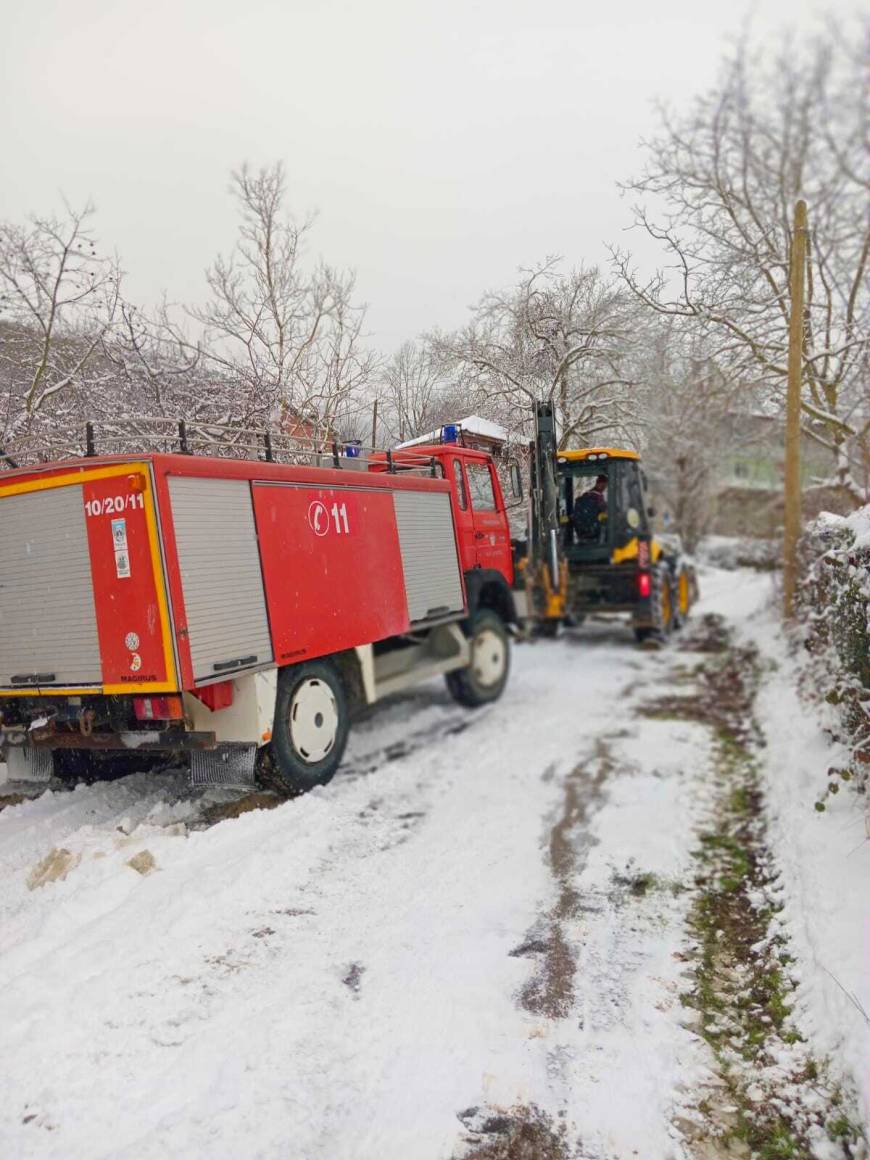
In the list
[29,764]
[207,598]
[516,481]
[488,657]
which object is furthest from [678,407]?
[29,764]

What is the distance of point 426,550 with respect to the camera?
24.5 ft

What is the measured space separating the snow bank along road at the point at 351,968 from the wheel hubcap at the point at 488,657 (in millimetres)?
2586

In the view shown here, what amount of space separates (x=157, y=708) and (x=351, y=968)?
2.39m

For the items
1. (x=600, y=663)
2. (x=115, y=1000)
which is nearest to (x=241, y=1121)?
(x=115, y=1000)

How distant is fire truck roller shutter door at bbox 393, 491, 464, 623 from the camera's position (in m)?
7.20

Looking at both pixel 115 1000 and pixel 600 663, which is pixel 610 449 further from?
pixel 600 663

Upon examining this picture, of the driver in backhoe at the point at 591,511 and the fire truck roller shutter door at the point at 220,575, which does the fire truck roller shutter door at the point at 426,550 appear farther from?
the fire truck roller shutter door at the point at 220,575

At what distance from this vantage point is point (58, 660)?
5.25 metres

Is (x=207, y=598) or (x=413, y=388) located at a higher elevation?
(x=413, y=388)

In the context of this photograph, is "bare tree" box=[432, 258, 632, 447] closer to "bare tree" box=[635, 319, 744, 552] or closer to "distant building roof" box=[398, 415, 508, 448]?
"distant building roof" box=[398, 415, 508, 448]

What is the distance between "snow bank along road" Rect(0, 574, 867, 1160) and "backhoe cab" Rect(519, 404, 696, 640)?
7.25ft

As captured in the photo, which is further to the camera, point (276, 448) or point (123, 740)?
point (276, 448)

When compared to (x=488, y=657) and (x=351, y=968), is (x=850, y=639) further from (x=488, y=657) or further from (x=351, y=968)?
(x=488, y=657)

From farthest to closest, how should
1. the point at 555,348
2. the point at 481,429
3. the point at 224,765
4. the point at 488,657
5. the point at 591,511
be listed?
the point at 488,657
the point at 591,511
the point at 481,429
the point at 224,765
the point at 555,348
